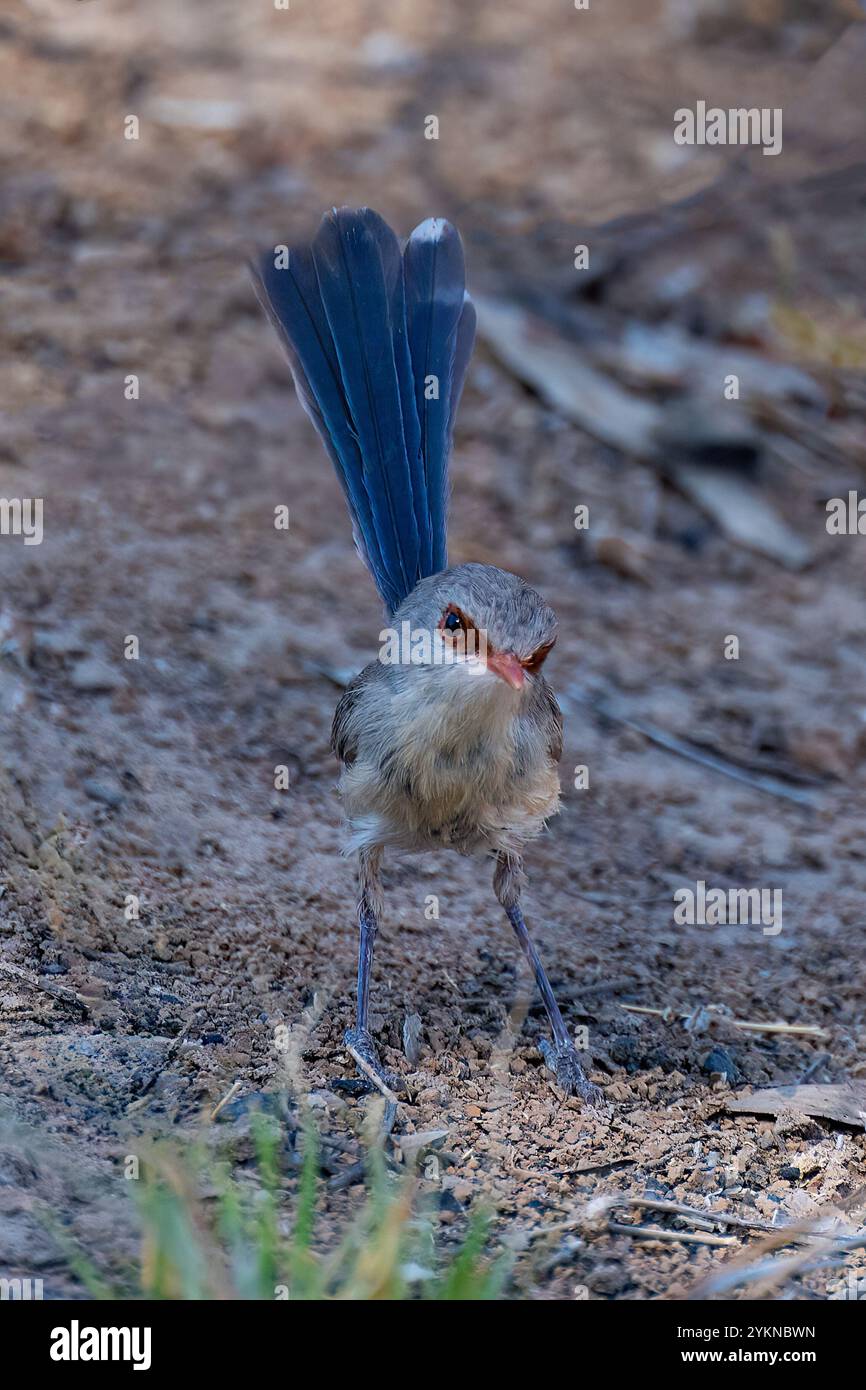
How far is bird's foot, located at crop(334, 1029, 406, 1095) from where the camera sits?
14.3ft

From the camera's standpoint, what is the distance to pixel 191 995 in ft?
15.1

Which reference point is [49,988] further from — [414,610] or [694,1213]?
[694,1213]

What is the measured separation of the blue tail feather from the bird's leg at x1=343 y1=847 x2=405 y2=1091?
102cm

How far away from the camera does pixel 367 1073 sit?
4.41 meters

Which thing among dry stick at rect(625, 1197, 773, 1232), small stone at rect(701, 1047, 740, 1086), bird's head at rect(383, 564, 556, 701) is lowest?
dry stick at rect(625, 1197, 773, 1232)

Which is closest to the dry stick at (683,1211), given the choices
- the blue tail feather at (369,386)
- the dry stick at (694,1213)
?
the dry stick at (694,1213)

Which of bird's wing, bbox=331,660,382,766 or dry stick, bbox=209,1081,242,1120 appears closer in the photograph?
dry stick, bbox=209,1081,242,1120

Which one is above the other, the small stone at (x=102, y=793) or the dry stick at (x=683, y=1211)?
the small stone at (x=102, y=793)

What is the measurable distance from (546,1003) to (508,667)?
1.22 metres

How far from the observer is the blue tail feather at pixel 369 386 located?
5355mm

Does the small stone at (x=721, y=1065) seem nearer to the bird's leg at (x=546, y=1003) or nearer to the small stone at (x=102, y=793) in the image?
the bird's leg at (x=546, y=1003)

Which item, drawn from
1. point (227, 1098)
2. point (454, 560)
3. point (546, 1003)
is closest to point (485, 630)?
point (546, 1003)

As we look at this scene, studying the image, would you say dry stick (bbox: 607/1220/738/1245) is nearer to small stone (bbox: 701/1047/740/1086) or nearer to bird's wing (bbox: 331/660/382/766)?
small stone (bbox: 701/1047/740/1086)

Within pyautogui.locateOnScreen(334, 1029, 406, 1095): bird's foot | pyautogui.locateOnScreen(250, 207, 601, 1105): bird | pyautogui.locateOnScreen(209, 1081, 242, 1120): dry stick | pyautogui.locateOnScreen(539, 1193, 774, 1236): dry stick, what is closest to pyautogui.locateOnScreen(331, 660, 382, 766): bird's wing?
pyautogui.locateOnScreen(250, 207, 601, 1105): bird
